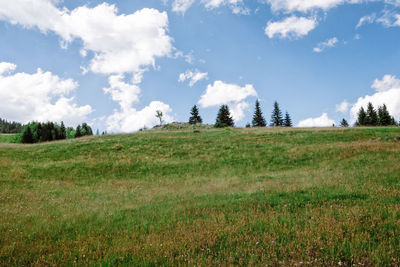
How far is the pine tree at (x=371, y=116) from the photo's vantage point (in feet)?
229

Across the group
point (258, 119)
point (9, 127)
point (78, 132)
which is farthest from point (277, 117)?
point (9, 127)

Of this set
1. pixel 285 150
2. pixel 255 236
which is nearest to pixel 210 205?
pixel 255 236

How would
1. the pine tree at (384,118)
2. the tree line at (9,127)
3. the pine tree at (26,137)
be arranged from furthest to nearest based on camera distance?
the tree line at (9,127), the pine tree at (26,137), the pine tree at (384,118)

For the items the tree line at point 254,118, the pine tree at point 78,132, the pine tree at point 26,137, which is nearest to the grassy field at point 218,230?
the tree line at point 254,118

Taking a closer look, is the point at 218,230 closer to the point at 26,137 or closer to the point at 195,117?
the point at 195,117

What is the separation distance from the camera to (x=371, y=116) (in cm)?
7100

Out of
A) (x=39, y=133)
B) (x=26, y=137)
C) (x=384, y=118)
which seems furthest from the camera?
(x=39, y=133)

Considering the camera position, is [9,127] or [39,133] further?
[9,127]

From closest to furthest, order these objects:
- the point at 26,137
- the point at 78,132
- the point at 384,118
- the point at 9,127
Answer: the point at 384,118 < the point at 26,137 < the point at 78,132 < the point at 9,127

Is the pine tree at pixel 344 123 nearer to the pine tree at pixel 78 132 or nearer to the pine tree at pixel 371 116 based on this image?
the pine tree at pixel 371 116

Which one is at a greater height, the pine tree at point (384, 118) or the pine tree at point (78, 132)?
the pine tree at point (78, 132)

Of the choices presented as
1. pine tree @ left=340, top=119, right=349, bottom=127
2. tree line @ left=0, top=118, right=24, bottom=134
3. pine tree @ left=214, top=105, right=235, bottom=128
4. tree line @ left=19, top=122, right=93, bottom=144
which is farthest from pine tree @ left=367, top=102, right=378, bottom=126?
tree line @ left=0, top=118, right=24, bottom=134

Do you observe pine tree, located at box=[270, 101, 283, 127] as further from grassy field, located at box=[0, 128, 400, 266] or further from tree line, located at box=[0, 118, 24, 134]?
tree line, located at box=[0, 118, 24, 134]

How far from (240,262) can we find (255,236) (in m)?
1.06
